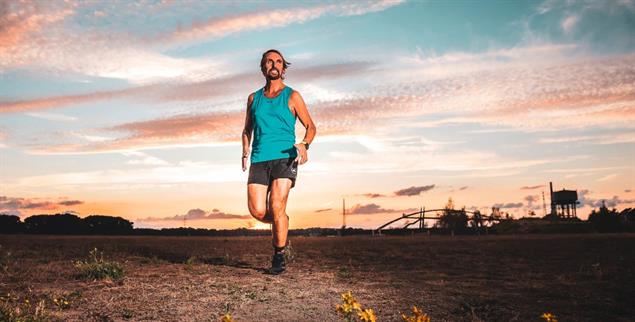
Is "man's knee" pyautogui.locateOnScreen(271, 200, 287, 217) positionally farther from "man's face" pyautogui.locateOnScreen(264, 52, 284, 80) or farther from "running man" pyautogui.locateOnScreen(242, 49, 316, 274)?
"man's face" pyautogui.locateOnScreen(264, 52, 284, 80)

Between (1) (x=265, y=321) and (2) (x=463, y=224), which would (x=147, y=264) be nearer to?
(1) (x=265, y=321)

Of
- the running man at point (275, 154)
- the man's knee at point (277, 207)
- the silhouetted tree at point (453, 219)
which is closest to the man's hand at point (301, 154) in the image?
the running man at point (275, 154)

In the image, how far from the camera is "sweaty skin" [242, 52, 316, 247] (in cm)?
625

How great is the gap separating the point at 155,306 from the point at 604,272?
5.24 m

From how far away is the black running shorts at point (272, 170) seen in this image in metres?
6.22

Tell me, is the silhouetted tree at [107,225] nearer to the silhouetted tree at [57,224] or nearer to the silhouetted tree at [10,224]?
the silhouetted tree at [57,224]

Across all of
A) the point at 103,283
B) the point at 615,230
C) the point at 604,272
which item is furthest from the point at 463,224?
the point at 103,283

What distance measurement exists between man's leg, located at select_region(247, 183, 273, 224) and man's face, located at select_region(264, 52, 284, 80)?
140 centimetres

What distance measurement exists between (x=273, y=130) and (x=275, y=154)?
0.30 m

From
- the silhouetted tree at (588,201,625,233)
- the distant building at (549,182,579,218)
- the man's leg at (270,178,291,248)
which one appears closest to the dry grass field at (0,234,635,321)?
the man's leg at (270,178,291,248)

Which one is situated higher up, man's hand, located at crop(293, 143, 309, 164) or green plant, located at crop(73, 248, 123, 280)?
man's hand, located at crop(293, 143, 309, 164)

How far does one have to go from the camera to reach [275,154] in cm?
625

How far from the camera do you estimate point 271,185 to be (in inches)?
249

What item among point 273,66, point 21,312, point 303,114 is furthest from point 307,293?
point 273,66
